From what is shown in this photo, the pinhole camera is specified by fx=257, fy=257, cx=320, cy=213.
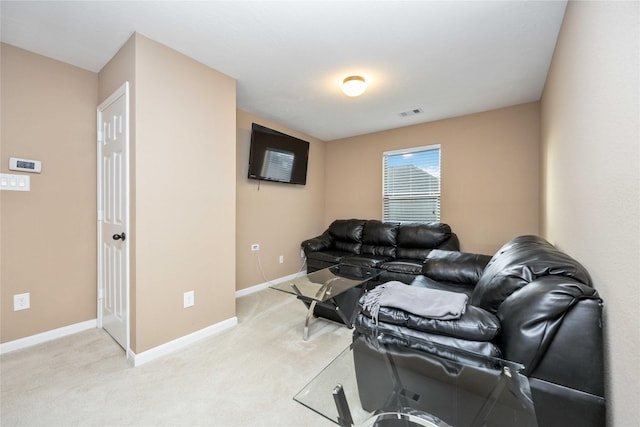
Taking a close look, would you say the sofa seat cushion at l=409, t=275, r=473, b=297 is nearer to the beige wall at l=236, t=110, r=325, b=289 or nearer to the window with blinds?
the window with blinds

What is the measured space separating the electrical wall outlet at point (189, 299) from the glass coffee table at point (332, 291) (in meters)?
0.71

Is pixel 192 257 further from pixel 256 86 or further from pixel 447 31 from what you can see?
pixel 447 31

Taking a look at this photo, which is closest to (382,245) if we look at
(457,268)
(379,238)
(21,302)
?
(379,238)

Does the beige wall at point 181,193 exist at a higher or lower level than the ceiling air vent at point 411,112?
lower

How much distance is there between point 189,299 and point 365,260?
2.23 m

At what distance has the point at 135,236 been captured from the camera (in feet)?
6.43

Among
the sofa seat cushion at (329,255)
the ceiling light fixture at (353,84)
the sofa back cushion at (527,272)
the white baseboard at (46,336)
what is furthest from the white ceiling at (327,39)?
the white baseboard at (46,336)

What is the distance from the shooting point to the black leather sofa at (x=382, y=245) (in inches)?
135

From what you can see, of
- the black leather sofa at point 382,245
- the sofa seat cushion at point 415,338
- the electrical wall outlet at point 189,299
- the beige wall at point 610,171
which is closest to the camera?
the beige wall at point 610,171

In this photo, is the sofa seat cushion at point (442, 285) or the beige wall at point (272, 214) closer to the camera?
the sofa seat cushion at point (442, 285)

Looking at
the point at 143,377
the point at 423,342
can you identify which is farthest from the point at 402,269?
the point at 143,377

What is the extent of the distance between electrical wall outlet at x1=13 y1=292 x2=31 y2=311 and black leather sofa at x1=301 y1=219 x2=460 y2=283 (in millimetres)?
3039

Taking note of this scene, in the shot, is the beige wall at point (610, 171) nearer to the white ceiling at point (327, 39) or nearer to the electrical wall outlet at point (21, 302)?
the white ceiling at point (327, 39)

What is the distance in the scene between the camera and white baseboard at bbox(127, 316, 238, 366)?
6.42 ft
